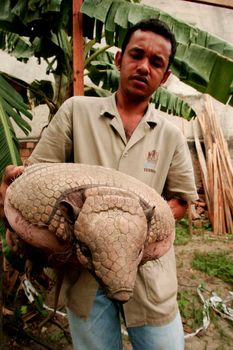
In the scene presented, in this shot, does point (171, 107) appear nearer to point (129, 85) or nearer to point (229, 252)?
point (229, 252)

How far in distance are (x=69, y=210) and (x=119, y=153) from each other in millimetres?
634

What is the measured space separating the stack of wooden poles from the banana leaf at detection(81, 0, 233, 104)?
3.60 m

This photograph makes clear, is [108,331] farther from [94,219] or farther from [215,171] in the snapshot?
[215,171]

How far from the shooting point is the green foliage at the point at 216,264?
13.1 feet

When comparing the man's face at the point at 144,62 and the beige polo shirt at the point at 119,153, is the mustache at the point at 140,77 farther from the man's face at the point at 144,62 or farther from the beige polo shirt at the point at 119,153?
the beige polo shirt at the point at 119,153

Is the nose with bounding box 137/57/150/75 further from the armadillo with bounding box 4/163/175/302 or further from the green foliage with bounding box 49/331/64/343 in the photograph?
the green foliage with bounding box 49/331/64/343

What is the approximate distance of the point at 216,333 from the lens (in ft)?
9.87

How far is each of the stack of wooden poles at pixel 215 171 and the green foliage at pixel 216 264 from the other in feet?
3.81

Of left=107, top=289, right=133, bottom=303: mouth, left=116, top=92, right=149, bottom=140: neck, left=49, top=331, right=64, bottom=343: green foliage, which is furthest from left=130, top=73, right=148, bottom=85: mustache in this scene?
left=49, top=331, right=64, bottom=343: green foliage

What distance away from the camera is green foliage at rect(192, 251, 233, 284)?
157 inches

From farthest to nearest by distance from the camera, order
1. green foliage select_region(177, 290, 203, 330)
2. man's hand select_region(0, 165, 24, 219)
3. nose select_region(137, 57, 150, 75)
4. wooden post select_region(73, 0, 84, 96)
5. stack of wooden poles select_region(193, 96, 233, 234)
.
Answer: stack of wooden poles select_region(193, 96, 233, 234), green foliage select_region(177, 290, 203, 330), wooden post select_region(73, 0, 84, 96), nose select_region(137, 57, 150, 75), man's hand select_region(0, 165, 24, 219)

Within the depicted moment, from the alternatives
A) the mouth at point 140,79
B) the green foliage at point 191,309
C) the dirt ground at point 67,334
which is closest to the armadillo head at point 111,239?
the mouth at point 140,79

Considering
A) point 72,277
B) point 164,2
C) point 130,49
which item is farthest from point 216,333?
point 164,2

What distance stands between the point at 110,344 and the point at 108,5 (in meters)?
2.19
